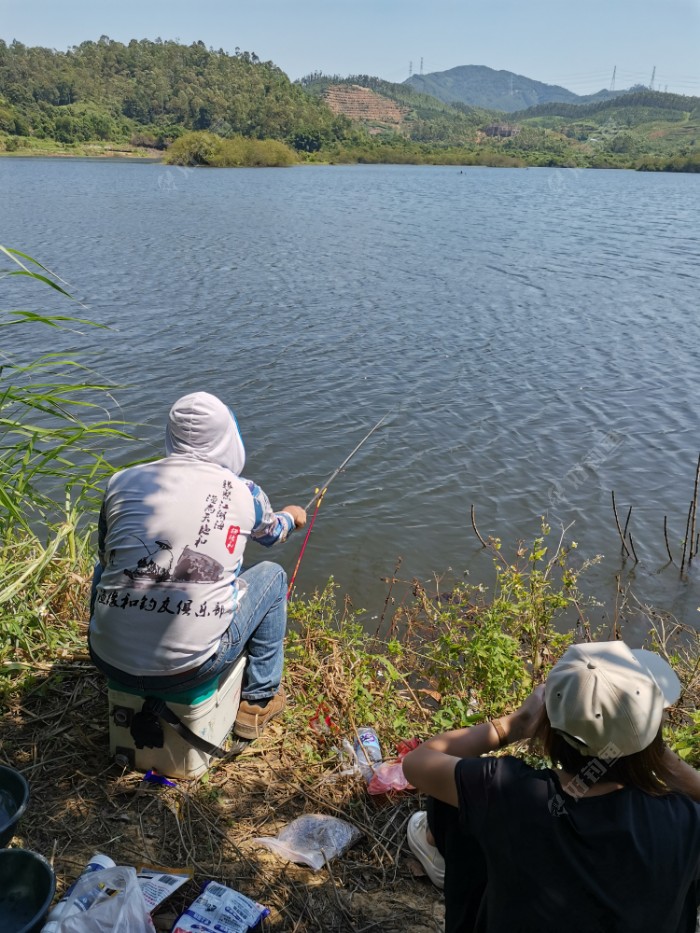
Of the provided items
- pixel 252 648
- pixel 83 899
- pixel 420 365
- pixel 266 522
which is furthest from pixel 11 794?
pixel 420 365

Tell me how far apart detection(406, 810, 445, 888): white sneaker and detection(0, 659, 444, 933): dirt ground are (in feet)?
0.13

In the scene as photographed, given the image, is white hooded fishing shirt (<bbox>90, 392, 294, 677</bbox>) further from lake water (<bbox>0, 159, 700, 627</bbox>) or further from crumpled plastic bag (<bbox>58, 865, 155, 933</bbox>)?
lake water (<bbox>0, 159, 700, 627</bbox>)

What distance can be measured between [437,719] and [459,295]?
43.8ft

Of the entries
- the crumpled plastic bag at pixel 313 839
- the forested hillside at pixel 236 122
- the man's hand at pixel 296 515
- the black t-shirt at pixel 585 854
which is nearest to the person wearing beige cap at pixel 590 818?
the black t-shirt at pixel 585 854

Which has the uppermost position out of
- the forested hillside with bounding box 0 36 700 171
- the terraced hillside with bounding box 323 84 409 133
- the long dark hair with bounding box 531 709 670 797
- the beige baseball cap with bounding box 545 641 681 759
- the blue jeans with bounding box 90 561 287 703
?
the terraced hillside with bounding box 323 84 409 133

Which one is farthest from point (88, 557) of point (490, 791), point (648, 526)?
point (648, 526)

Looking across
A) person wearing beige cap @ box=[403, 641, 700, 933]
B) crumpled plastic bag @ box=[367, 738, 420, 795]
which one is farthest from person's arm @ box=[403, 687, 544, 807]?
crumpled plastic bag @ box=[367, 738, 420, 795]

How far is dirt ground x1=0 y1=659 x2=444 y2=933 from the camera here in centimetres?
237

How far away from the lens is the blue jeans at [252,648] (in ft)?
8.64

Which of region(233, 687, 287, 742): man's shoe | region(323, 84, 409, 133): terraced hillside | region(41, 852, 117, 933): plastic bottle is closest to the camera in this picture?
region(41, 852, 117, 933): plastic bottle

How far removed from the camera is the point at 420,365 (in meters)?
11.4

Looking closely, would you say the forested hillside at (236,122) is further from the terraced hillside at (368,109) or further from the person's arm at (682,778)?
the person's arm at (682,778)

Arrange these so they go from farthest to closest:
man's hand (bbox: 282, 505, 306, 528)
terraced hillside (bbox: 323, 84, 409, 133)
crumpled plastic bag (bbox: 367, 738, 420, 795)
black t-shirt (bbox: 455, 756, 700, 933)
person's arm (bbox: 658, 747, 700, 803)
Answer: terraced hillside (bbox: 323, 84, 409, 133), man's hand (bbox: 282, 505, 306, 528), crumpled plastic bag (bbox: 367, 738, 420, 795), person's arm (bbox: 658, 747, 700, 803), black t-shirt (bbox: 455, 756, 700, 933)

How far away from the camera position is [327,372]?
1098 cm
